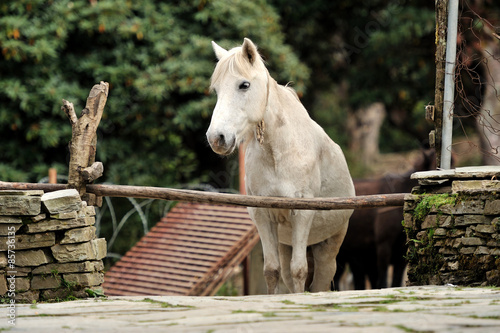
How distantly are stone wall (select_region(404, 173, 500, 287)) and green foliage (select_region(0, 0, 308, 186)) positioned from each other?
5.72m

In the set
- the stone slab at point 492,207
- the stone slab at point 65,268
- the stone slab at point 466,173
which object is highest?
the stone slab at point 466,173

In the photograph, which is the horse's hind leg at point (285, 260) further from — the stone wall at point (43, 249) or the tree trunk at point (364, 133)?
the tree trunk at point (364, 133)

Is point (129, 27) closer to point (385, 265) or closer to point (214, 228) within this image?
point (214, 228)

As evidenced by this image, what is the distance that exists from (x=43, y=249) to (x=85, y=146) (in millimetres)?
799

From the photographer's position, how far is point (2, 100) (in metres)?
10.0

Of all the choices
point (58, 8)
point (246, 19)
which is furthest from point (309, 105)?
point (58, 8)

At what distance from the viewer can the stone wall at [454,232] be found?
431cm

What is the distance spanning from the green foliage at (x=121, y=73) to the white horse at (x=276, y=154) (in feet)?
14.8

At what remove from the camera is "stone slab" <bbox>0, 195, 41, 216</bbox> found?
4.49 meters

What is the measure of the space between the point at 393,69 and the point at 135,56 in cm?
566

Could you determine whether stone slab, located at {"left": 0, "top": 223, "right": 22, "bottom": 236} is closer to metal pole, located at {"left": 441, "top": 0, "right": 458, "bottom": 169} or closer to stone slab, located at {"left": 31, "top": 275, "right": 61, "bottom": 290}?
stone slab, located at {"left": 31, "top": 275, "right": 61, "bottom": 290}

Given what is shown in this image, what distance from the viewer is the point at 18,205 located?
4492 millimetres

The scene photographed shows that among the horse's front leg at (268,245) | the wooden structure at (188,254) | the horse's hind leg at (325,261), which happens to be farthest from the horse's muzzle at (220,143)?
the wooden structure at (188,254)

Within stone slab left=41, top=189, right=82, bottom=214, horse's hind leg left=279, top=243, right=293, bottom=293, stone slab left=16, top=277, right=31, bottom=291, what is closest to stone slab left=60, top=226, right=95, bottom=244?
stone slab left=41, top=189, right=82, bottom=214
